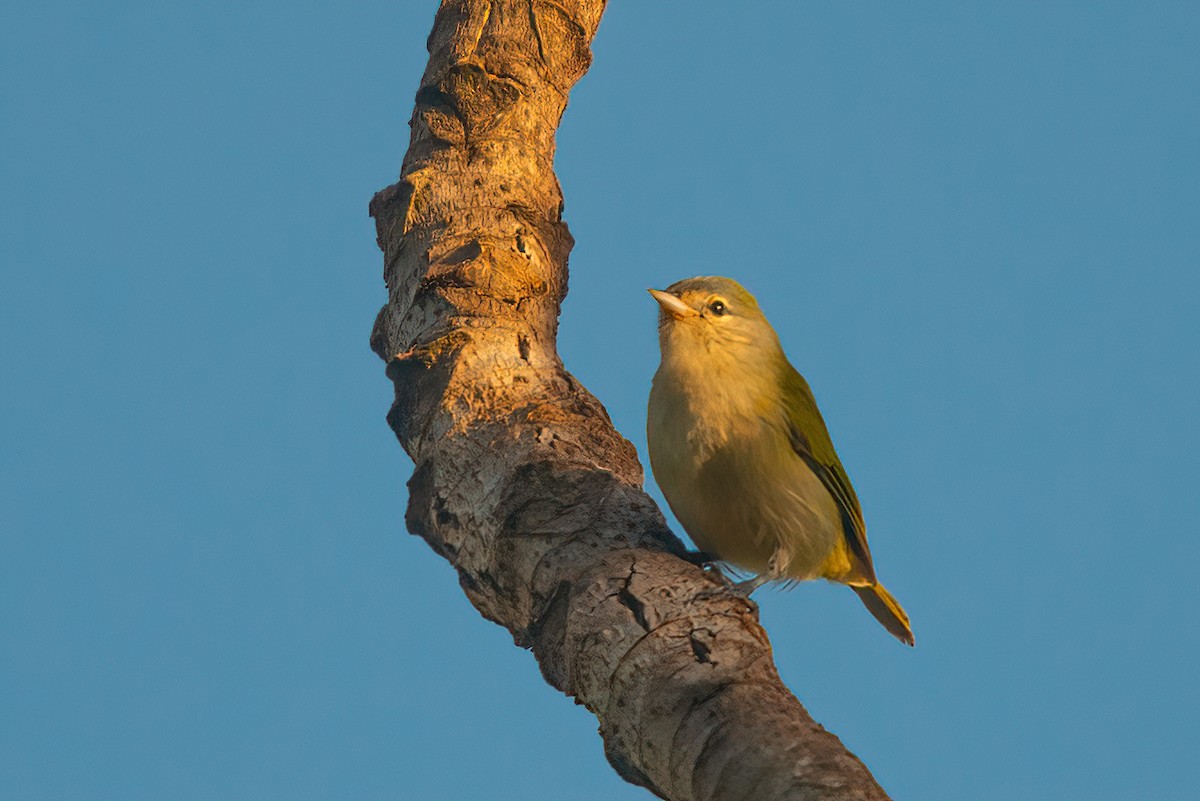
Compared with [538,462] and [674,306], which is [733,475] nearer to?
[674,306]

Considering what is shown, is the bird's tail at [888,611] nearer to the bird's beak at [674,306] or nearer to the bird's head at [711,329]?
the bird's head at [711,329]

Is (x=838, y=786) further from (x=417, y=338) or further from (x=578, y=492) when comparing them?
(x=417, y=338)

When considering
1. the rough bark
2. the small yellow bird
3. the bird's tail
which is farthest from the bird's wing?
the rough bark

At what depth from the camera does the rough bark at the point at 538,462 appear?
126 inches

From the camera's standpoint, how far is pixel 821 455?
5.62 meters

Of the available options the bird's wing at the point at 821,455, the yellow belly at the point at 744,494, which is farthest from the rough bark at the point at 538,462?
the bird's wing at the point at 821,455

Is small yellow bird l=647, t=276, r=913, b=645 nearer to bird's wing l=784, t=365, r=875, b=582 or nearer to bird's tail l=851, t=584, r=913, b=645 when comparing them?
bird's wing l=784, t=365, r=875, b=582

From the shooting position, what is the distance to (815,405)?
594 centimetres

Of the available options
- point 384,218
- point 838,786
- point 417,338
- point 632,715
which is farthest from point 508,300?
point 838,786

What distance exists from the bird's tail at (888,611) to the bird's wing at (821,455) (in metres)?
0.41

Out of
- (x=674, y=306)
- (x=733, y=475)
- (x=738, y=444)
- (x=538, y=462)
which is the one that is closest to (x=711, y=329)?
(x=674, y=306)

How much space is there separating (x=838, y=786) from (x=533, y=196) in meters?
3.47

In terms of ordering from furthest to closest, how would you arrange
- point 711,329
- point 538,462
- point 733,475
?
point 711,329 < point 733,475 < point 538,462

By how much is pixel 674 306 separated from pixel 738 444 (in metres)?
0.75
